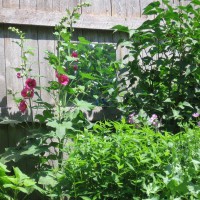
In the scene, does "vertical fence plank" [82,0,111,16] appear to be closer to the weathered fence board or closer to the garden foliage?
the garden foliage

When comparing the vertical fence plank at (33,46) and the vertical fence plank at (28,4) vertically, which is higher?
the vertical fence plank at (28,4)

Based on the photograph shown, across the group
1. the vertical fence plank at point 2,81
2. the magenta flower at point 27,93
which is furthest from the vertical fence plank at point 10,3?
the magenta flower at point 27,93

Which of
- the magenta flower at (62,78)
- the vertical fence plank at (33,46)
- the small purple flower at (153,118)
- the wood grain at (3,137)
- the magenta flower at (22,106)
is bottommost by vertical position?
the wood grain at (3,137)

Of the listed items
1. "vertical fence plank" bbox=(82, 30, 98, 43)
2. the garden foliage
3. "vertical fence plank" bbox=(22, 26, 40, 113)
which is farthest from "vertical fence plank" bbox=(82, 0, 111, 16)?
"vertical fence plank" bbox=(22, 26, 40, 113)

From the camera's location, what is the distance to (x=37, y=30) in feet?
16.3

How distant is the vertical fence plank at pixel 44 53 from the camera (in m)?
4.93

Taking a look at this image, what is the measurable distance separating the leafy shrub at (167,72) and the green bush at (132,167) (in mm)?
1237

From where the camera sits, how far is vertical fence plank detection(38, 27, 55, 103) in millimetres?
4934

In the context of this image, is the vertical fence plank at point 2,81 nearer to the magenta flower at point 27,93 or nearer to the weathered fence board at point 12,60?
the weathered fence board at point 12,60

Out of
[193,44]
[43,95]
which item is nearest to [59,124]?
[43,95]

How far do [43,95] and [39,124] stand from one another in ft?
0.83

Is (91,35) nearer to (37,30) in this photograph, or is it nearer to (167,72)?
(37,30)

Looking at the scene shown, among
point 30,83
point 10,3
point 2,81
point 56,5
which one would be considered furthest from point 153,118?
point 10,3

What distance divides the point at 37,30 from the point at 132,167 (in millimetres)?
1964
